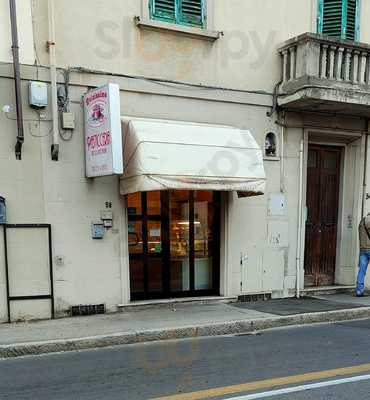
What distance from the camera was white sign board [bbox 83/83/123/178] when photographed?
6.34 m

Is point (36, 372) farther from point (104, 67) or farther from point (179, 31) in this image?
point (179, 31)

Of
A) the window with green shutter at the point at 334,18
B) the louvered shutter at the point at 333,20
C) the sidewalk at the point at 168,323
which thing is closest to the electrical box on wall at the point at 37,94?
the sidewalk at the point at 168,323

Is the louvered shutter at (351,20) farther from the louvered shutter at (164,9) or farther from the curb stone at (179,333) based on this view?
the curb stone at (179,333)

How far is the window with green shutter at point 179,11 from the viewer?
7.59m

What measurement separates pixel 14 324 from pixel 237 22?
6416mm

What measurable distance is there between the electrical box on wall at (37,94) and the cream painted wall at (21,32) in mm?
383

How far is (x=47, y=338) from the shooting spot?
5.88 meters

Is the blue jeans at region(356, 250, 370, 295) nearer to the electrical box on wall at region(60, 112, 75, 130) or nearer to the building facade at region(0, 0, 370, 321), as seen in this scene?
the building facade at region(0, 0, 370, 321)

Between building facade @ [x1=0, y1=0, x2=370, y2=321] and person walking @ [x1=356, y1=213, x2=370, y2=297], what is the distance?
60 cm

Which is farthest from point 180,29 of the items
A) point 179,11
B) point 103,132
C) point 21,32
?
point 21,32

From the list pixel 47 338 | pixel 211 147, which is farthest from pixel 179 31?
pixel 47 338

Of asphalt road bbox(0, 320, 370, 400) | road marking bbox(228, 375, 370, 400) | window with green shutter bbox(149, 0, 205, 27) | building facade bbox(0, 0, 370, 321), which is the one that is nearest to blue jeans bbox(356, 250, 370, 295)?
building facade bbox(0, 0, 370, 321)

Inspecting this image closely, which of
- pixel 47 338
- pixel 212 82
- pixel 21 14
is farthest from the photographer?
pixel 212 82

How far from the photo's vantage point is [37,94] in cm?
669
